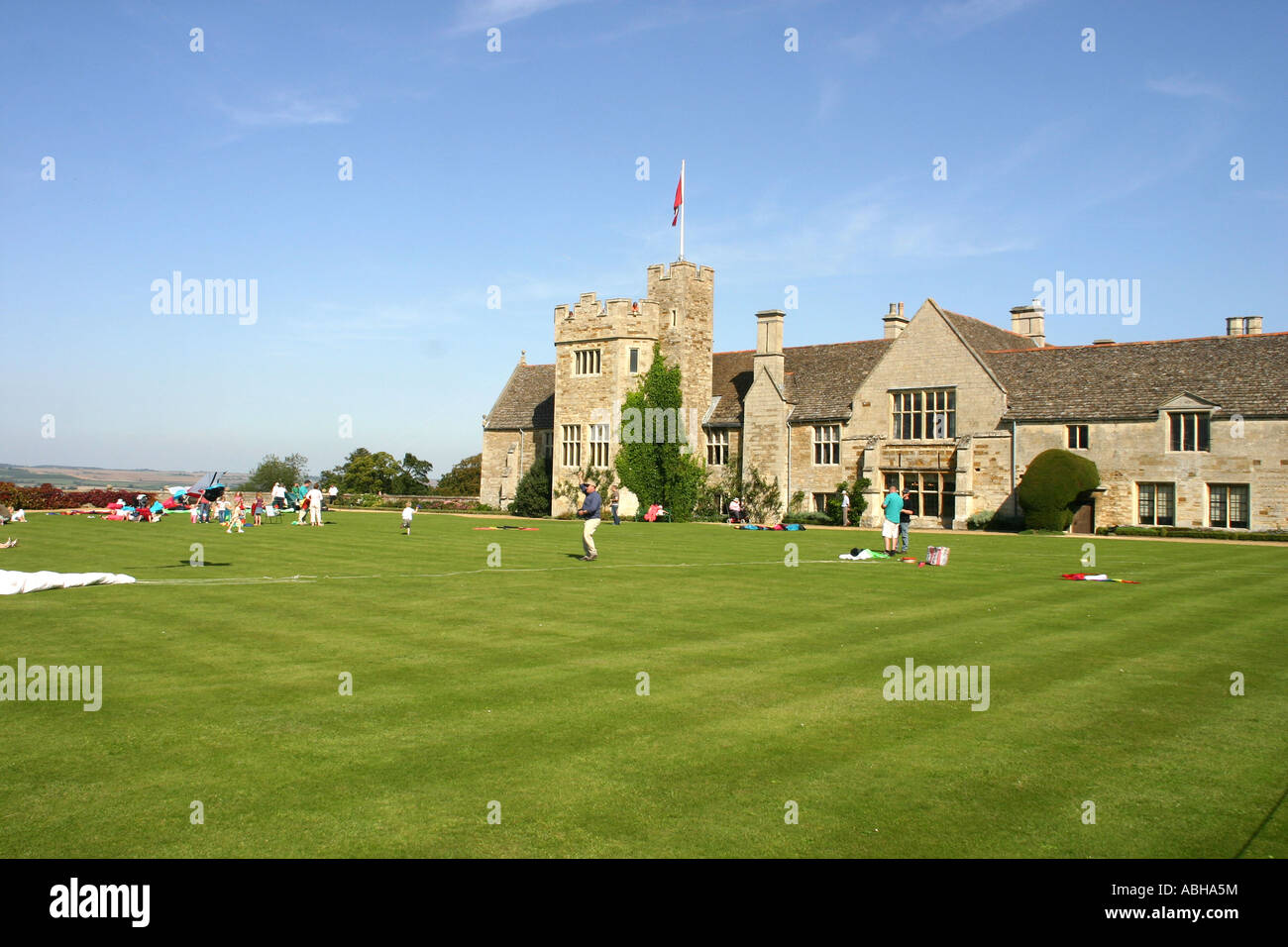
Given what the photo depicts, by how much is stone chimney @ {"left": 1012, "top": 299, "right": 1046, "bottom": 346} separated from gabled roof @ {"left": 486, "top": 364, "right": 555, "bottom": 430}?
27.1 m

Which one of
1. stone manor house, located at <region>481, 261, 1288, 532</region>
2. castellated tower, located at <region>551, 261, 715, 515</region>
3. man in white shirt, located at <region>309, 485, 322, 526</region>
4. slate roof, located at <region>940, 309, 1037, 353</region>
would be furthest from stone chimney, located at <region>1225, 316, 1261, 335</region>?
man in white shirt, located at <region>309, 485, 322, 526</region>

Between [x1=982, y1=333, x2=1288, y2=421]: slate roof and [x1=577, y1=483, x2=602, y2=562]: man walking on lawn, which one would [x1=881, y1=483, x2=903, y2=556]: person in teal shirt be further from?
[x1=982, y1=333, x2=1288, y2=421]: slate roof

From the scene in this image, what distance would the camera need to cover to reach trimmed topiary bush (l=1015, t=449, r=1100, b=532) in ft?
130

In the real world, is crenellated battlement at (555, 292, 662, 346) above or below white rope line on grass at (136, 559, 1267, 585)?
above

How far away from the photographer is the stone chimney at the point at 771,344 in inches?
2000

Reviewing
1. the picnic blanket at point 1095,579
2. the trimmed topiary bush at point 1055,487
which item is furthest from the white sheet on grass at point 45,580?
the trimmed topiary bush at point 1055,487

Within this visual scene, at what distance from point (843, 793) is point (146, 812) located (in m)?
4.68

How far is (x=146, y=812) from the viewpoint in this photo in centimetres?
638

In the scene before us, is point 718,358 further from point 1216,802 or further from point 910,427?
point 1216,802


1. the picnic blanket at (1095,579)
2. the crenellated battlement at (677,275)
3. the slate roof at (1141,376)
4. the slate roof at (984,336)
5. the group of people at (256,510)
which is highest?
the crenellated battlement at (677,275)

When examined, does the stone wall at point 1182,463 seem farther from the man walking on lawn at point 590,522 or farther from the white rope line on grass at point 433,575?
the man walking on lawn at point 590,522

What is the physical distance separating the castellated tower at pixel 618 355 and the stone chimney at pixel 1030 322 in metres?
16.3

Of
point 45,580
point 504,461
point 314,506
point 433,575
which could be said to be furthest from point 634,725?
point 504,461

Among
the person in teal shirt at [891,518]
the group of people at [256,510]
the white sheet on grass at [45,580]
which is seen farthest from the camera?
the group of people at [256,510]
